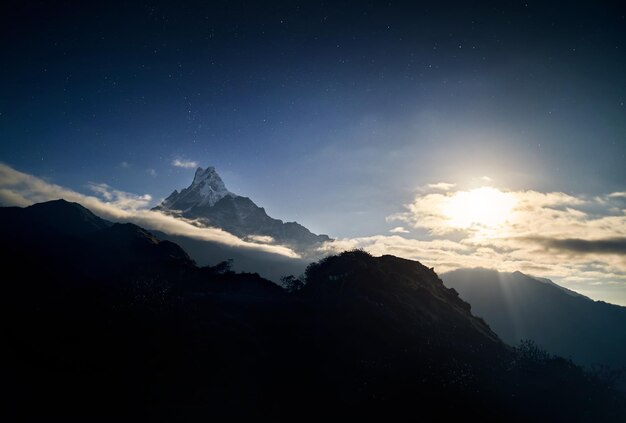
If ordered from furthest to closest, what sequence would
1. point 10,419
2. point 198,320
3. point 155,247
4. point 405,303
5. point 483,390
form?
point 155,247, point 405,303, point 198,320, point 483,390, point 10,419

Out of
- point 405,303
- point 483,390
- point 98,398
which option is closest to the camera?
point 98,398

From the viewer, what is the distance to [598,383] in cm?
6788

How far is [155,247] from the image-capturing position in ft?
601

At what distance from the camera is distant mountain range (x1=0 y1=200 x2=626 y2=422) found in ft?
144

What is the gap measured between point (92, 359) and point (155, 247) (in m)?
150

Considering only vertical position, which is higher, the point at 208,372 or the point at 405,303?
the point at 405,303

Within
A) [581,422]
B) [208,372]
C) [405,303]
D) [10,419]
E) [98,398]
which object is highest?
[405,303]

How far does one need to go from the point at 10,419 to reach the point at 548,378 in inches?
3411

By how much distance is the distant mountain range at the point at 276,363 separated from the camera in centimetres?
4378

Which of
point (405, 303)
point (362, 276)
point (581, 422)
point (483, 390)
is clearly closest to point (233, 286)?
point (362, 276)

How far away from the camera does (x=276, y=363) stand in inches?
2427

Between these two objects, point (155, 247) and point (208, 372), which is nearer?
point (208, 372)

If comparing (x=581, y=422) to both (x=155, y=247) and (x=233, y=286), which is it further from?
(x=155, y=247)

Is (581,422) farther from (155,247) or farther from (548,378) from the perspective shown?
(155,247)
